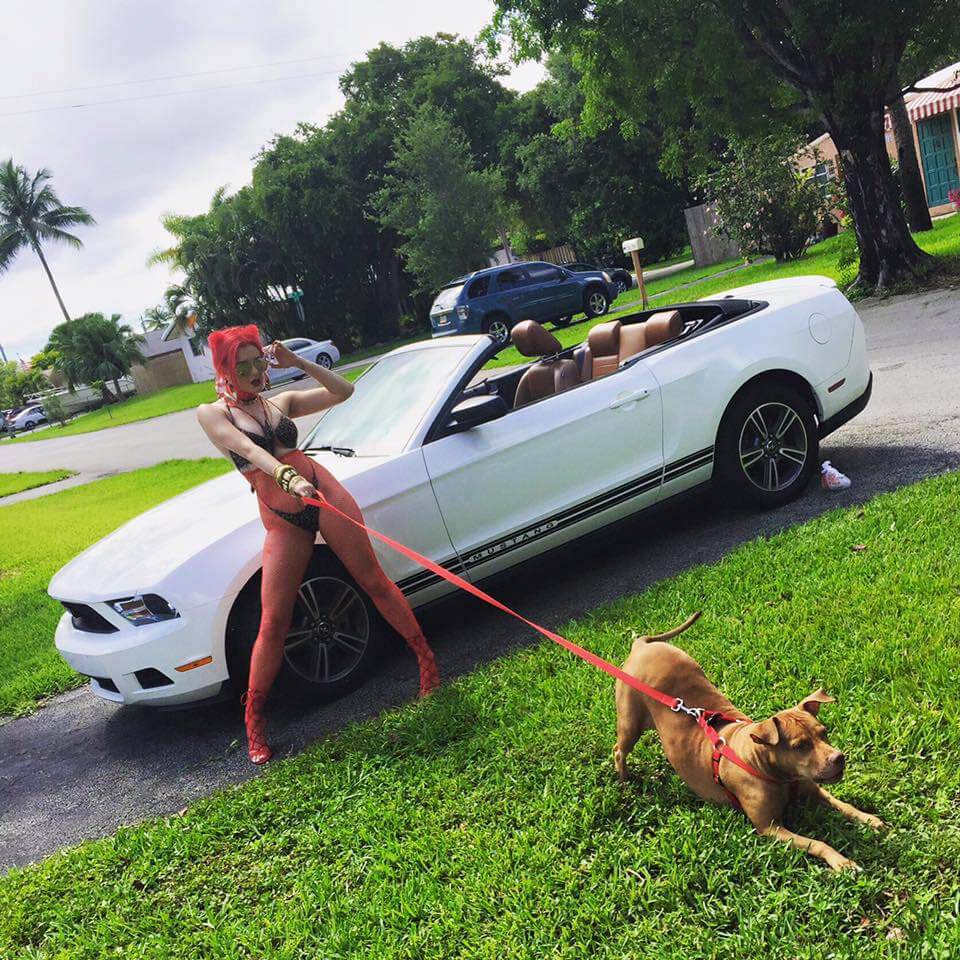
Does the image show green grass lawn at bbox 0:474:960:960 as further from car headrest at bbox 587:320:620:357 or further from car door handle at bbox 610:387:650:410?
car headrest at bbox 587:320:620:357

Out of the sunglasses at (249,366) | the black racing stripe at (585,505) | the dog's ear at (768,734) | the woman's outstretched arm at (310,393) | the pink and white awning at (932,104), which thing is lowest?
the dog's ear at (768,734)

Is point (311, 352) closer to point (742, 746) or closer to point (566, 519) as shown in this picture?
point (566, 519)

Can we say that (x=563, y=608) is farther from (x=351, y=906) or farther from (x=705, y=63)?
(x=705, y=63)

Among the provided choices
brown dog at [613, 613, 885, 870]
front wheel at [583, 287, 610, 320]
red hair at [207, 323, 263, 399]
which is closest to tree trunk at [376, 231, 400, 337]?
front wheel at [583, 287, 610, 320]

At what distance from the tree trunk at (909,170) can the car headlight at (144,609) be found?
1622 centimetres

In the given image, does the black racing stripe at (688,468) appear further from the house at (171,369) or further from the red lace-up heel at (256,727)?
the house at (171,369)

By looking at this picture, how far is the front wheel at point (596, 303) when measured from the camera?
67.3 ft

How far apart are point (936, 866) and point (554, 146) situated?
3558cm

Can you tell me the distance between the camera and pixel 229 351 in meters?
3.96

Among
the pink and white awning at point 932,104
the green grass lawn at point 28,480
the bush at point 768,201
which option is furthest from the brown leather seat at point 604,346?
the pink and white awning at point 932,104

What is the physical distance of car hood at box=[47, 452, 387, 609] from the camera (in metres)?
4.16

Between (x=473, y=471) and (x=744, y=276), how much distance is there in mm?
16333

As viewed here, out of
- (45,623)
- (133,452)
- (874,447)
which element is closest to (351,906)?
(874,447)

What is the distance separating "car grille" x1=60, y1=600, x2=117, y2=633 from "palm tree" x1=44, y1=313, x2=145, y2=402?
5490 cm
